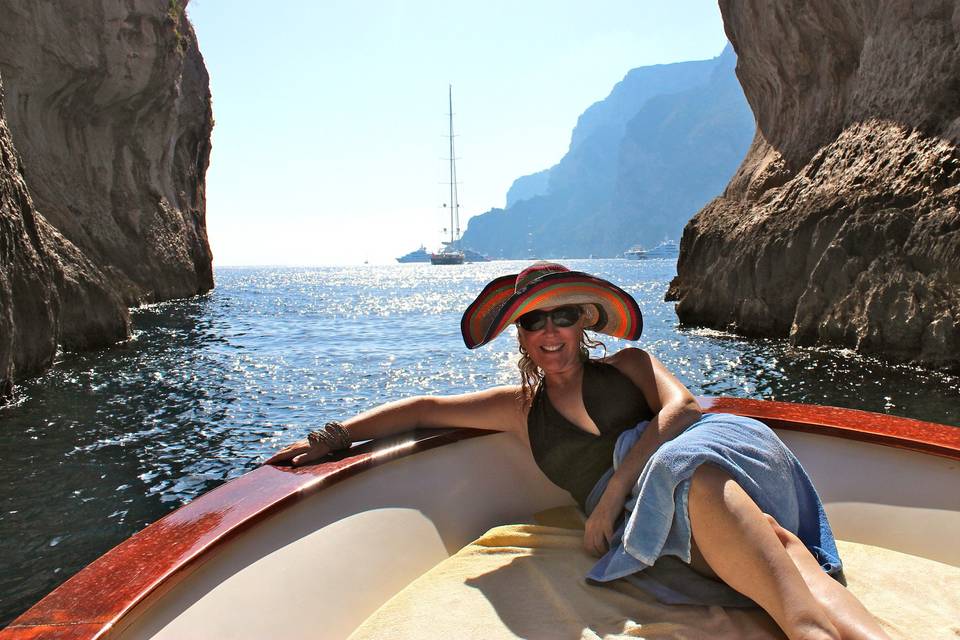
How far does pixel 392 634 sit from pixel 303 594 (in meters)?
0.27

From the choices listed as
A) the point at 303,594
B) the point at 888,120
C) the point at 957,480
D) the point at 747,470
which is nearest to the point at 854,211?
the point at 888,120

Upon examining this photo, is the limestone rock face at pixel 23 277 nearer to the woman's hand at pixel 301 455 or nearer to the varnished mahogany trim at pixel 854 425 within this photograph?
the woman's hand at pixel 301 455

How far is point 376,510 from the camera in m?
2.12

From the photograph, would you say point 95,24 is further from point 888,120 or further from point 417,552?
point 417,552

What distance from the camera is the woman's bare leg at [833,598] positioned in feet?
4.55

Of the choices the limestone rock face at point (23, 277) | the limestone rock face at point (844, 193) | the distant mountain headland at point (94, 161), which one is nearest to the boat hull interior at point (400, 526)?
the limestone rock face at point (23, 277)

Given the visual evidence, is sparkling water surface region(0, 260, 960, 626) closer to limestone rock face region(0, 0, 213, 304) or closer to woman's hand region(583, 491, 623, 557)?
woman's hand region(583, 491, 623, 557)

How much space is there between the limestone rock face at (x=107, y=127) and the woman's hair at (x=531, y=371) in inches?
628

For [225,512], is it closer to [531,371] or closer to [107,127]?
[531,371]

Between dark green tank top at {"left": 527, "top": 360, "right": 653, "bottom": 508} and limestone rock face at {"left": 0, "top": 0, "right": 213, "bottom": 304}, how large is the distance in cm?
1609

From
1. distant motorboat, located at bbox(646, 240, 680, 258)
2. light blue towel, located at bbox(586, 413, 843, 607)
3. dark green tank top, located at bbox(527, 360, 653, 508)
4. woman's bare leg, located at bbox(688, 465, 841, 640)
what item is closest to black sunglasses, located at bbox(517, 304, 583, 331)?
dark green tank top, located at bbox(527, 360, 653, 508)

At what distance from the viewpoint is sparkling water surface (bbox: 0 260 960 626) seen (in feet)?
14.4

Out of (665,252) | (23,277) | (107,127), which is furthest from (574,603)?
(665,252)

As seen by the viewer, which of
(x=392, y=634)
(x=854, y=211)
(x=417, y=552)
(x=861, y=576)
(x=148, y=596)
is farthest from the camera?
(x=854, y=211)
